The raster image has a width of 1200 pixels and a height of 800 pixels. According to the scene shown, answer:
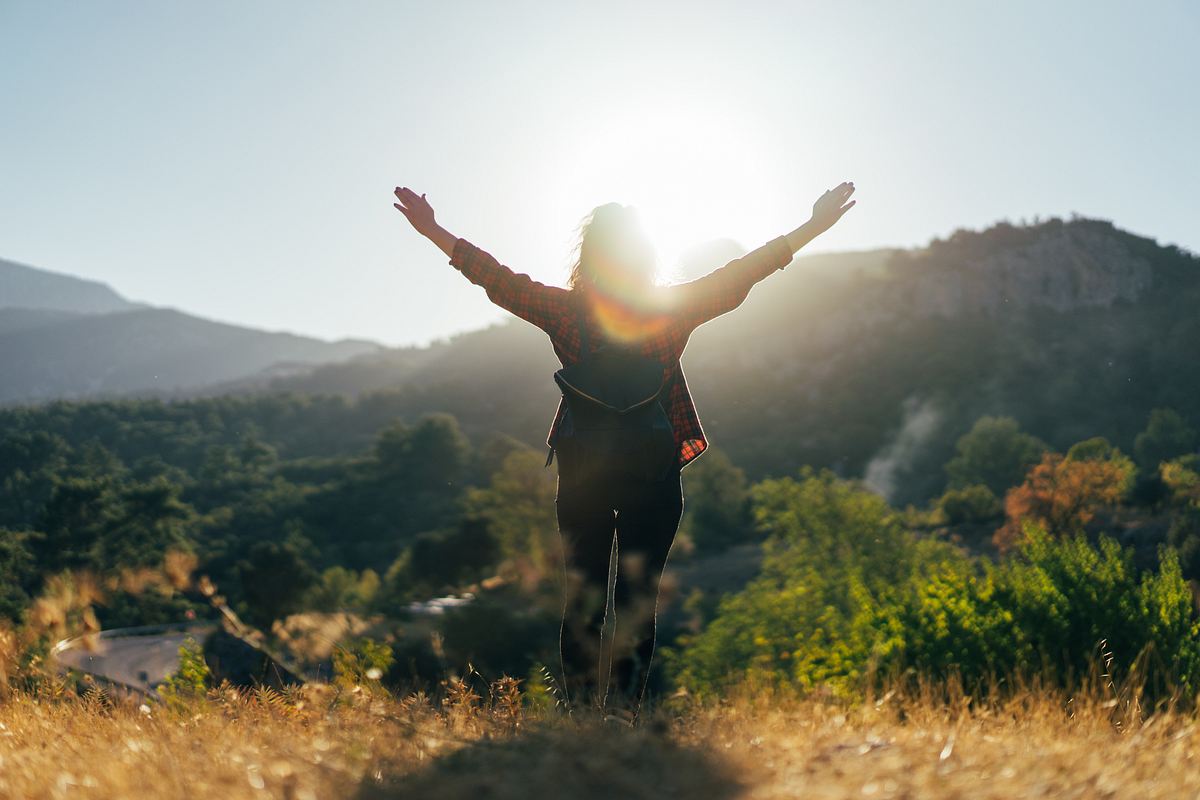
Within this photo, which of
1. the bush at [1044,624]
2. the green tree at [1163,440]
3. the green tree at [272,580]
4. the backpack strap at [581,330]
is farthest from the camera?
the green tree at [1163,440]

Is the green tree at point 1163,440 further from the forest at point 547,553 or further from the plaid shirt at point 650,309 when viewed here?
the plaid shirt at point 650,309

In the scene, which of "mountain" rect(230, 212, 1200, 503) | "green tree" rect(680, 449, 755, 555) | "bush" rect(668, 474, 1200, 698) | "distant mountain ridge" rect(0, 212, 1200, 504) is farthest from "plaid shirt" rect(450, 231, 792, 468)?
"mountain" rect(230, 212, 1200, 503)

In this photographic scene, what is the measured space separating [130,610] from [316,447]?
2496 inches

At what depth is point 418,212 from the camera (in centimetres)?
354

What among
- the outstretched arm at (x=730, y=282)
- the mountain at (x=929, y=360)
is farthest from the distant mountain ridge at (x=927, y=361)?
the outstretched arm at (x=730, y=282)

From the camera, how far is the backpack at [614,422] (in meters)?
3.16

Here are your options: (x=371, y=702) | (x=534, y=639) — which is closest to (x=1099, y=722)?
(x=371, y=702)

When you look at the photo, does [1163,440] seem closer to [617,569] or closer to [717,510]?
[717,510]

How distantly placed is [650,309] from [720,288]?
11.7 inches

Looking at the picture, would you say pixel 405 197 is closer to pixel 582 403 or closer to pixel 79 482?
pixel 582 403

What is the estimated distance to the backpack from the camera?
316 cm

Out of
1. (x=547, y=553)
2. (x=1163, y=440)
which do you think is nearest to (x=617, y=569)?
(x=547, y=553)

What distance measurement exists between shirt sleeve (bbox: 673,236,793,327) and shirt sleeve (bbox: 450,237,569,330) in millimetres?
493

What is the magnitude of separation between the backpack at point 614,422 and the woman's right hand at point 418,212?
86cm
